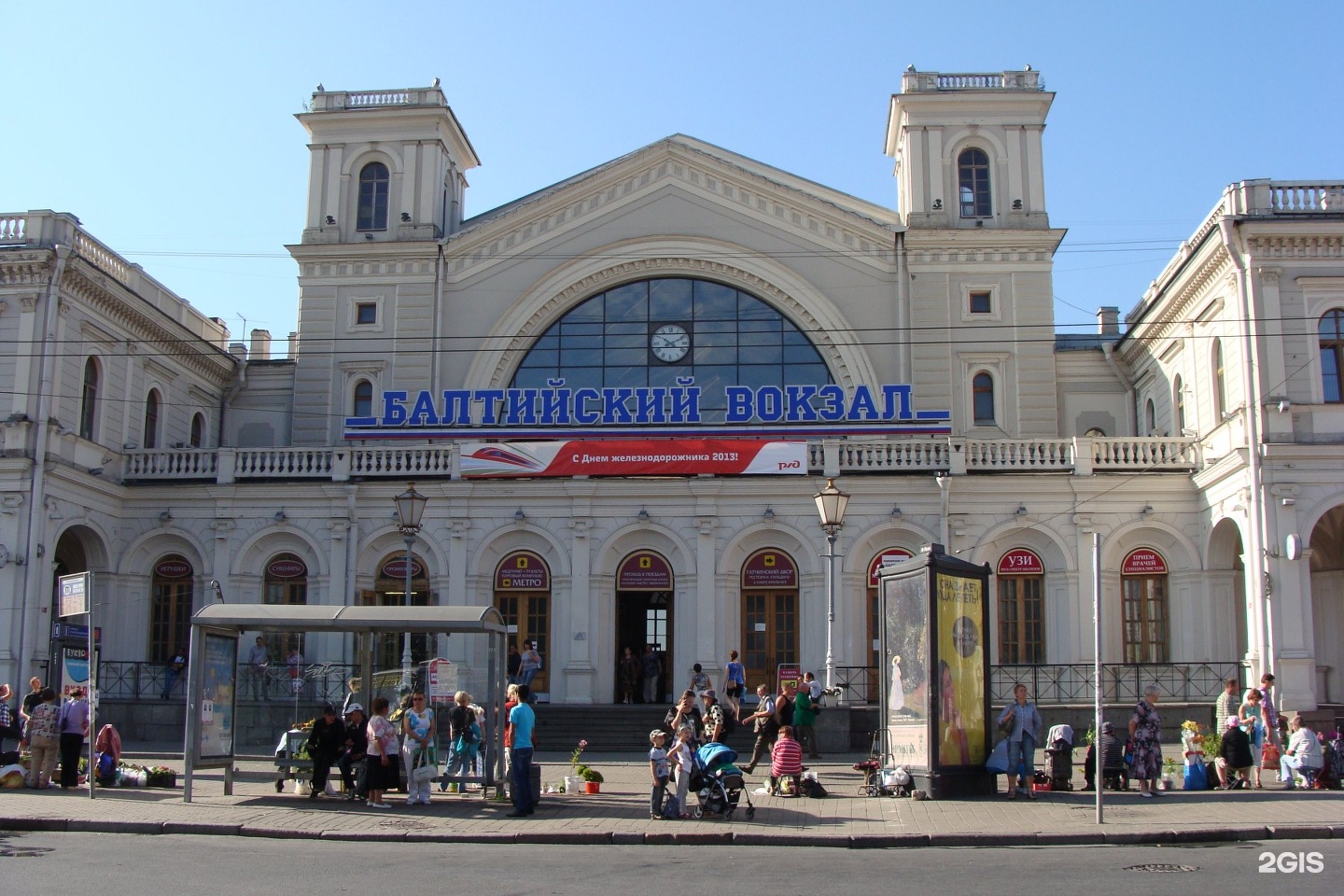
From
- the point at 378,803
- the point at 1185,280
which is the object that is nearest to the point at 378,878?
the point at 378,803

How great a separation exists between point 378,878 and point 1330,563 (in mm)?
26137

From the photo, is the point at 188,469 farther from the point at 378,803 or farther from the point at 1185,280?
the point at 1185,280

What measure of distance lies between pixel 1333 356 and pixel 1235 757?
38.4 feet

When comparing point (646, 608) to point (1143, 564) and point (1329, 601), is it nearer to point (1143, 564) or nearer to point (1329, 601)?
point (1143, 564)

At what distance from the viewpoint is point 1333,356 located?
28203 millimetres

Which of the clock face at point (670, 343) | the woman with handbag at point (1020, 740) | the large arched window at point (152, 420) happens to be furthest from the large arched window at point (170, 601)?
the woman with handbag at point (1020, 740)

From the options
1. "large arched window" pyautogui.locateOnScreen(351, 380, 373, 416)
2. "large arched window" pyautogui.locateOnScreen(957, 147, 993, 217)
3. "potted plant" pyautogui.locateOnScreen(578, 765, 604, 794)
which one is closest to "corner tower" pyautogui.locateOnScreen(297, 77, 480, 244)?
"large arched window" pyautogui.locateOnScreen(351, 380, 373, 416)

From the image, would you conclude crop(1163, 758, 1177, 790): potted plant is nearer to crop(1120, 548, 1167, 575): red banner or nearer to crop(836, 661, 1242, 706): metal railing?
crop(836, 661, 1242, 706): metal railing

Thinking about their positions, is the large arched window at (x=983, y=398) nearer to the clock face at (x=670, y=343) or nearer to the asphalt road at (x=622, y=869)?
the clock face at (x=670, y=343)

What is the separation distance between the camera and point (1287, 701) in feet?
87.8

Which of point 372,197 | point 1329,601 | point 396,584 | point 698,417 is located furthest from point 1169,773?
point 372,197

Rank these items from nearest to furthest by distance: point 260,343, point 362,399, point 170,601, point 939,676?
1. point 939,676
2. point 170,601
3. point 362,399
4. point 260,343

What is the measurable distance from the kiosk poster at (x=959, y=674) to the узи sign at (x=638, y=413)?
14248 millimetres

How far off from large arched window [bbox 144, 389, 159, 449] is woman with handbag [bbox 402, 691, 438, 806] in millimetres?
20347
